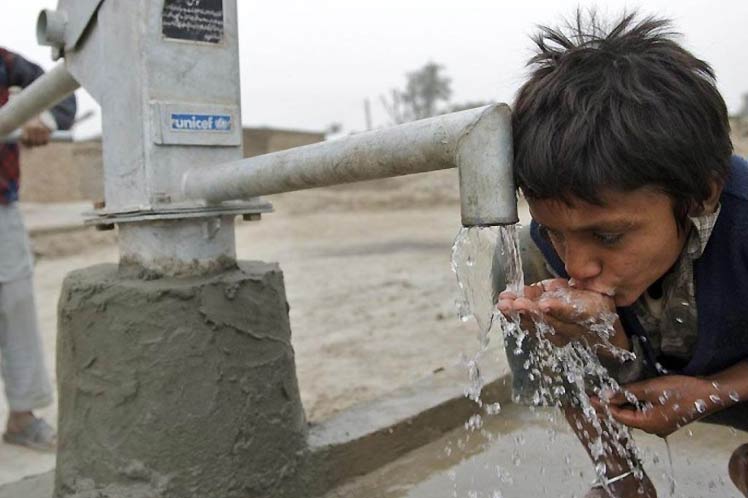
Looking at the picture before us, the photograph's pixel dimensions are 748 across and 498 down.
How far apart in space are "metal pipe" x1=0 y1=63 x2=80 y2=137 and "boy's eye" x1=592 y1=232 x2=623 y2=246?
4.39 feet

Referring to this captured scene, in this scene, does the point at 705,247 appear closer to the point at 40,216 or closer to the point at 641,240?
the point at 641,240

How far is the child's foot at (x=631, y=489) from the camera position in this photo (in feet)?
5.83

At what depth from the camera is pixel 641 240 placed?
50.7 inches

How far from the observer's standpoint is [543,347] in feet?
5.37

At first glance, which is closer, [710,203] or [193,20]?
[710,203]

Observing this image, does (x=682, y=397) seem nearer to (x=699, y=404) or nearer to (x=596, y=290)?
(x=699, y=404)

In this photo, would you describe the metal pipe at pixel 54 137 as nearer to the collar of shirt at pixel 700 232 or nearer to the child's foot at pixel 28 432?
the child's foot at pixel 28 432

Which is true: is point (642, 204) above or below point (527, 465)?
above

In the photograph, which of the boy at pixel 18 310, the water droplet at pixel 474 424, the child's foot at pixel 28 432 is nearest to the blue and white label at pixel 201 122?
the water droplet at pixel 474 424

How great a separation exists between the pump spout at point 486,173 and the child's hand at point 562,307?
0.20 meters

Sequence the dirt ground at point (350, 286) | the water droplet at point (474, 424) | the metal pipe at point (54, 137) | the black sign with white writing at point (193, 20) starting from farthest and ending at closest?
the dirt ground at point (350, 286)
the metal pipe at point (54, 137)
the water droplet at point (474, 424)
the black sign with white writing at point (193, 20)

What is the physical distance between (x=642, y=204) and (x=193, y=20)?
106 centimetres

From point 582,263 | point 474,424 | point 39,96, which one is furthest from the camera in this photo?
point 474,424

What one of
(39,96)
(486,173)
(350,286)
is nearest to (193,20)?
(39,96)
